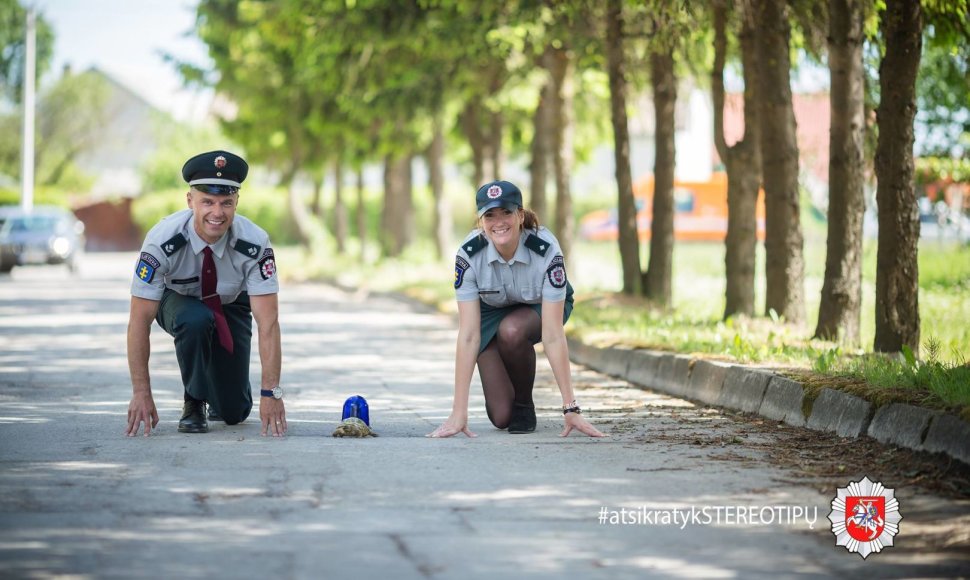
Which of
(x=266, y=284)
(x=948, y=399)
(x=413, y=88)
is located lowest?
(x=948, y=399)

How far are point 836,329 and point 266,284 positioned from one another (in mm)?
6389

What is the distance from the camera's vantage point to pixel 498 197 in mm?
8242

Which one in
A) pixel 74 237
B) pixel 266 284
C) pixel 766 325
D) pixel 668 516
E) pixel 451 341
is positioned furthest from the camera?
pixel 74 237

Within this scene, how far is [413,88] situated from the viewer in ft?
79.8

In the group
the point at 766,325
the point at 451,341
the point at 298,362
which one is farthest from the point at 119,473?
the point at 451,341

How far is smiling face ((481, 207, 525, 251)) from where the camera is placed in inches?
327

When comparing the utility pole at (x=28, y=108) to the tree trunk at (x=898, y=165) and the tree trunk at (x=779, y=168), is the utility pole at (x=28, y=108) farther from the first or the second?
the tree trunk at (x=898, y=165)

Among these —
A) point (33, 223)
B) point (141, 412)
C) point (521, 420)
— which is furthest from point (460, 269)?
point (33, 223)

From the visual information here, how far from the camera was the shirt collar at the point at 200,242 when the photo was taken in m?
8.43

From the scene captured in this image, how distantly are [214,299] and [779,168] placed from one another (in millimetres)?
7332

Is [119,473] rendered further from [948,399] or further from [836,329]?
[836,329]

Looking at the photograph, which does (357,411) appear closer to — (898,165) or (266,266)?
(266,266)

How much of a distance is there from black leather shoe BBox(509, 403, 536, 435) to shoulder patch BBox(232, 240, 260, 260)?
1.97 metres

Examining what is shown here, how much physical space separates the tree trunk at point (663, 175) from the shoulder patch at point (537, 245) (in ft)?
32.9
